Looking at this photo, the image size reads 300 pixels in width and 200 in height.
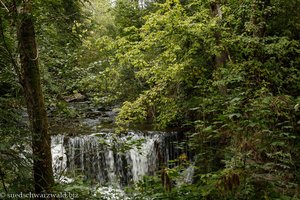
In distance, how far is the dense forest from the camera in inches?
A: 123

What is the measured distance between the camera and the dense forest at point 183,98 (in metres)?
3.12

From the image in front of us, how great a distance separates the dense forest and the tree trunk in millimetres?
10

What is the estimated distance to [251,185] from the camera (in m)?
3.22

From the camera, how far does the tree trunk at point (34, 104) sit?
10.3 ft

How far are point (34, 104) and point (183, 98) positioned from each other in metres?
6.46

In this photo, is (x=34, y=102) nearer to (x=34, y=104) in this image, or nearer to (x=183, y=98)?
(x=34, y=104)

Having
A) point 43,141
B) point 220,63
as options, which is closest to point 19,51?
point 43,141

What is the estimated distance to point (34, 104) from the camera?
10.5 ft

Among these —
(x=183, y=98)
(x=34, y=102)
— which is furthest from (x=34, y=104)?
(x=183, y=98)

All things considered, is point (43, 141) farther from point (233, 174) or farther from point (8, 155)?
point (233, 174)

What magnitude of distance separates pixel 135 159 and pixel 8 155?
7233 millimetres

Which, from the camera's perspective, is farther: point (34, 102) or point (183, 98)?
point (183, 98)

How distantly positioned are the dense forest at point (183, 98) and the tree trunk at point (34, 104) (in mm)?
10

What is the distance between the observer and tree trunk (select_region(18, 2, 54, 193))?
3.14 m
